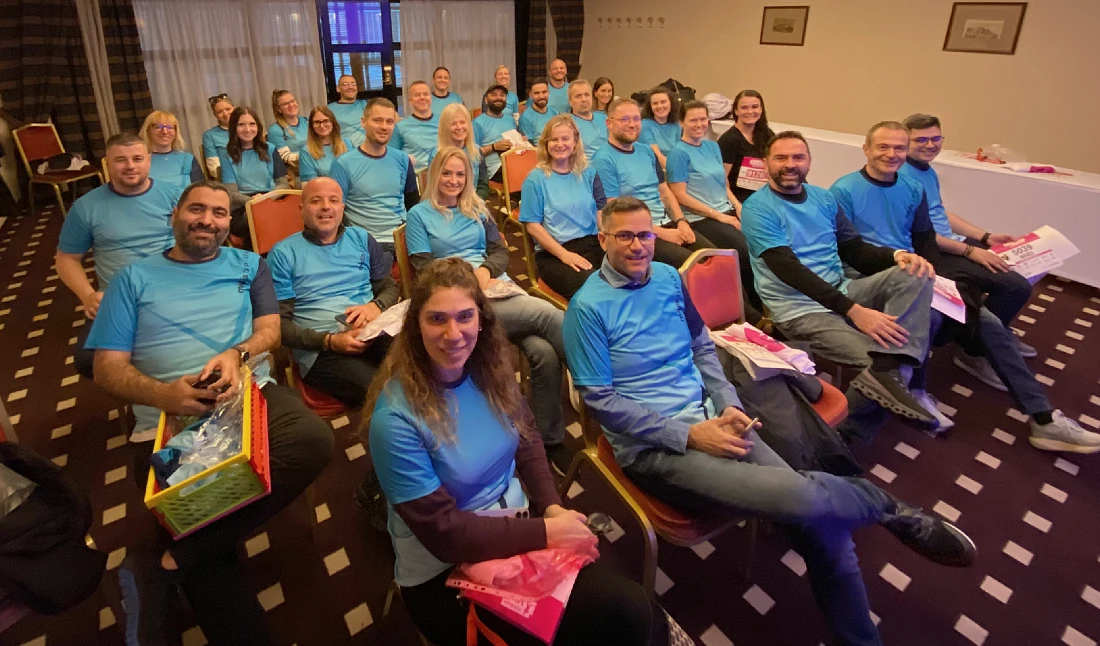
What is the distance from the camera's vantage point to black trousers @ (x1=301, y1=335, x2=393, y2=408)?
7.00 feet

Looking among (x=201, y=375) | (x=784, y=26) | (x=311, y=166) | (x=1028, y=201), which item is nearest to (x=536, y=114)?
(x=311, y=166)

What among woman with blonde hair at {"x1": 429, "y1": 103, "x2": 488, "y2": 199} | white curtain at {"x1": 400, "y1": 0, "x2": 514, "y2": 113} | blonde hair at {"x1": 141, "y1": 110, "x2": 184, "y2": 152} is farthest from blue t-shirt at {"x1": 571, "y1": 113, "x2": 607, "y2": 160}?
→ white curtain at {"x1": 400, "y1": 0, "x2": 514, "y2": 113}

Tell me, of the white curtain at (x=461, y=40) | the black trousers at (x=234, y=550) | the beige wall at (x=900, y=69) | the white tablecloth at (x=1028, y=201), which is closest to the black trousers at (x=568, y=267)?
the black trousers at (x=234, y=550)

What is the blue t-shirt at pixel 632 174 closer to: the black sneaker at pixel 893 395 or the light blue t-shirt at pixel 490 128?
the black sneaker at pixel 893 395

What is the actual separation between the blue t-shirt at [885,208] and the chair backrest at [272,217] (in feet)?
9.00

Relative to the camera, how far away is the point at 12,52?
5.33 metres

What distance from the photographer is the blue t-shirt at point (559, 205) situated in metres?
3.11

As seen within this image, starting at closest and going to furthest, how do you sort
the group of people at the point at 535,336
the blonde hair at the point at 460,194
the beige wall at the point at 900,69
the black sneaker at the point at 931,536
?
1. the group of people at the point at 535,336
2. the black sneaker at the point at 931,536
3. the blonde hair at the point at 460,194
4. the beige wall at the point at 900,69

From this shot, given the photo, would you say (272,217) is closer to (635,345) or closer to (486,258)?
(486,258)

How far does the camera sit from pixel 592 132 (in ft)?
16.3

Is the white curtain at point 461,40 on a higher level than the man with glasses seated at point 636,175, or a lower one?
higher

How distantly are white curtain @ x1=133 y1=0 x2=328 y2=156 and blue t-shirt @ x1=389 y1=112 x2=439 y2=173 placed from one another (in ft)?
10.0

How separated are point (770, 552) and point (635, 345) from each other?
92cm

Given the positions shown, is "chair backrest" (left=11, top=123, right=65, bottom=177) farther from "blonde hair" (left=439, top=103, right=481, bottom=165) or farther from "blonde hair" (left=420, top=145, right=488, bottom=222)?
"blonde hair" (left=420, top=145, right=488, bottom=222)
